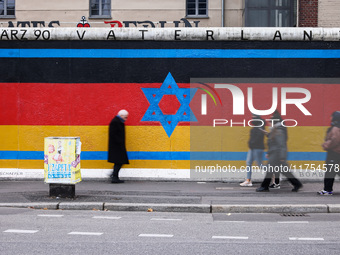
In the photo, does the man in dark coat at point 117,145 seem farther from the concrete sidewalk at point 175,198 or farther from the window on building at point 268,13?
the window on building at point 268,13

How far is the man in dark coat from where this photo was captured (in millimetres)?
13383

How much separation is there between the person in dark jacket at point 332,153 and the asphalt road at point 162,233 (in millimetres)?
1823

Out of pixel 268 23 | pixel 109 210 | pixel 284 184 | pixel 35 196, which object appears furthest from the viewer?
pixel 268 23

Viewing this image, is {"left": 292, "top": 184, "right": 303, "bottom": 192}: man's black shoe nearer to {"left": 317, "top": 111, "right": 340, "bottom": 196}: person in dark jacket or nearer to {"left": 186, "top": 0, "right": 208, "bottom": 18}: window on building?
{"left": 317, "top": 111, "right": 340, "bottom": 196}: person in dark jacket

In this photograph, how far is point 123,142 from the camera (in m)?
13.5

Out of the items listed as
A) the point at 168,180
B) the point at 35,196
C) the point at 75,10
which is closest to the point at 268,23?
the point at 75,10

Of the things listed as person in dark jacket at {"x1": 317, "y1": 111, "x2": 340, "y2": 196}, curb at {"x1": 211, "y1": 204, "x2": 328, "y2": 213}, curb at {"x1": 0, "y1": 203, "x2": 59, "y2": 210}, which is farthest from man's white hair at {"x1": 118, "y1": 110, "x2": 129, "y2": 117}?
person in dark jacket at {"x1": 317, "y1": 111, "x2": 340, "y2": 196}

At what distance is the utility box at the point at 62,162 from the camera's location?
10.9 m

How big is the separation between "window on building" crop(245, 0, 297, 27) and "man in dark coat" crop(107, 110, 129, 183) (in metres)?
9.14

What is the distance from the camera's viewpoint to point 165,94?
547 inches

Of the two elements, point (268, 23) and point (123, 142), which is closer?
point (123, 142)

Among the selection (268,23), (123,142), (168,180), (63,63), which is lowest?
(168,180)

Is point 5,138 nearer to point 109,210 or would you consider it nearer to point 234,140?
point 109,210

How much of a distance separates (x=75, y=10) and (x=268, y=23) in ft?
25.5
